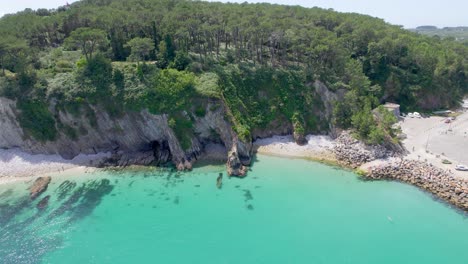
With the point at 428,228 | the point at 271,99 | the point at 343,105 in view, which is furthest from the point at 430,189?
the point at 271,99

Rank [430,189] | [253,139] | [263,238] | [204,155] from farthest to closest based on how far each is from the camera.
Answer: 1. [253,139]
2. [204,155]
3. [430,189]
4. [263,238]

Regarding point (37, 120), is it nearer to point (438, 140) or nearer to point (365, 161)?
point (365, 161)

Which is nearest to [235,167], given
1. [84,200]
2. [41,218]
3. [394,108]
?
[84,200]

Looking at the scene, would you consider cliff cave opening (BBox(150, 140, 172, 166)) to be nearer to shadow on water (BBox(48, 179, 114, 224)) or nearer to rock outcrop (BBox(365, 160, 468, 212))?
shadow on water (BBox(48, 179, 114, 224))

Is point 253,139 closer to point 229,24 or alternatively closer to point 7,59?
point 229,24

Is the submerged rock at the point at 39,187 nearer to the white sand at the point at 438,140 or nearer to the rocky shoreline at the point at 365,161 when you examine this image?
the rocky shoreline at the point at 365,161
